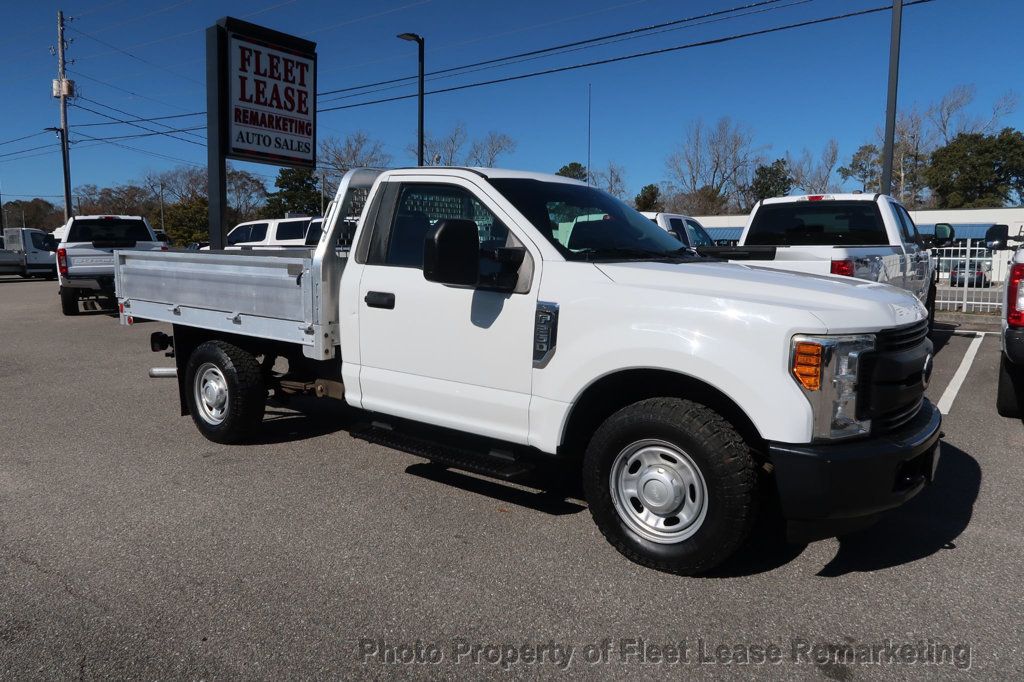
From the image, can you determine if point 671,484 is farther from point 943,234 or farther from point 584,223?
point 943,234

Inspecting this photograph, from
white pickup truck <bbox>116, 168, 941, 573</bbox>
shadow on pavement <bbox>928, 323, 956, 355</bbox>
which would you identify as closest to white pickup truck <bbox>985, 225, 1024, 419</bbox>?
white pickup truck <bbox>116, 168, 941, 573</bbox>

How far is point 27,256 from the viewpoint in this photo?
29375mm

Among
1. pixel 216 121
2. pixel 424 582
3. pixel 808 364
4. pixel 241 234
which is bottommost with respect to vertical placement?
pixel 424 582

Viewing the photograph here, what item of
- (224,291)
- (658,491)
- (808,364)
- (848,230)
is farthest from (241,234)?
(808,364)

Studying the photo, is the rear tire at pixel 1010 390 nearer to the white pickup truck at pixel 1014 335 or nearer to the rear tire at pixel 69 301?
the white pickup truck at pixel 1014 335

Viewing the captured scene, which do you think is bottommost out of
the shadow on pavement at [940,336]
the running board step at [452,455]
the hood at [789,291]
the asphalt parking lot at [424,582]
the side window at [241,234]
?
the asphalt parking lot at [424,582]

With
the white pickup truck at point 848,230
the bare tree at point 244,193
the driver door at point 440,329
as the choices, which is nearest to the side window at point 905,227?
the white pickup truck at point 848,230

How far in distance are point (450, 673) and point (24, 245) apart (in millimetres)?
32831

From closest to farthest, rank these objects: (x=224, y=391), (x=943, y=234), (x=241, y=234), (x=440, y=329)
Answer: (x=440, y=329) → (x=224, y=391) → (x=943, y=234) → (x=241, y=234)

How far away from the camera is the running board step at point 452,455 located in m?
4.09

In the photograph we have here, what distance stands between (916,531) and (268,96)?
315 inches

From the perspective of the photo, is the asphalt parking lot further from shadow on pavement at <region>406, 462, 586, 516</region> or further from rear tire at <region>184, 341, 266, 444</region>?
rear tire at <region>184, 341, 266, 444</region>

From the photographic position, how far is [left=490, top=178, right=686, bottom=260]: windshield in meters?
4.19

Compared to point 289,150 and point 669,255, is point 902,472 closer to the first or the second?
point 669,255
